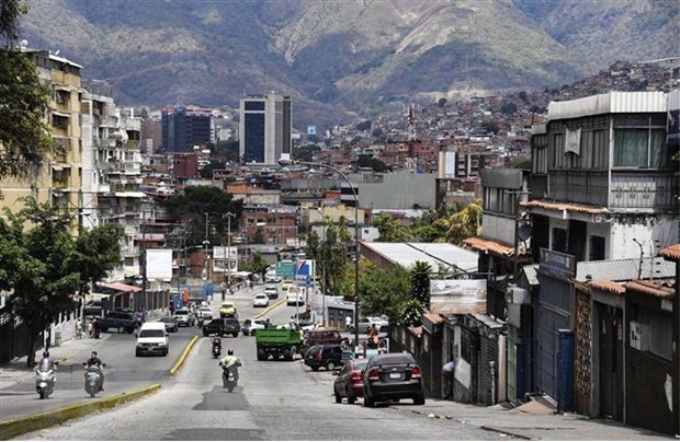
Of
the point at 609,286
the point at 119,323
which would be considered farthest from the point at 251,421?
the point at 119,323

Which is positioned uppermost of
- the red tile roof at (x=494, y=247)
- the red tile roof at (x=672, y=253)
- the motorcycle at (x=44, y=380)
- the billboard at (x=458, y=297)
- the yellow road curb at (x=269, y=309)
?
the red tile roof at (x=672, y=253)

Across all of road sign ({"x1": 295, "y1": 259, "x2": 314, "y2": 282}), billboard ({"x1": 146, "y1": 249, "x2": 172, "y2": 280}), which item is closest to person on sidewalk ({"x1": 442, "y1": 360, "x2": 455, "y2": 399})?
road sign ({"x1": 295, "y1": 259, "x2": 314, "y2": 282})

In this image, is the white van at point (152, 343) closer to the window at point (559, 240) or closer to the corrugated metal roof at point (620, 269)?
the window at point (559, 240)

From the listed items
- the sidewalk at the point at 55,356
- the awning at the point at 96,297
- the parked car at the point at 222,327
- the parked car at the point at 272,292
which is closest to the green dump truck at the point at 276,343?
the sidewalk at the point at 55,356

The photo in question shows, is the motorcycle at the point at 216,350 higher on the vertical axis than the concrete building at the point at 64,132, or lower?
lower

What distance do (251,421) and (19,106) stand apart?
23.7 feet

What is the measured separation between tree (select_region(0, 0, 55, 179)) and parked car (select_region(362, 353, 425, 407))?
11265 mm

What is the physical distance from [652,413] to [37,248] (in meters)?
38.8

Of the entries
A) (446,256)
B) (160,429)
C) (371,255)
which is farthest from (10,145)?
(371,255)

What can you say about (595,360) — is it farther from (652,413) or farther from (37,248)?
(37,248)

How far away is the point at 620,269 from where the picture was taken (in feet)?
101

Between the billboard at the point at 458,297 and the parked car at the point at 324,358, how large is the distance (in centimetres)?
1675

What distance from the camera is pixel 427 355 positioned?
173ft

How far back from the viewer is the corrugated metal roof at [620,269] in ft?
97.9
